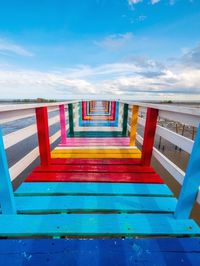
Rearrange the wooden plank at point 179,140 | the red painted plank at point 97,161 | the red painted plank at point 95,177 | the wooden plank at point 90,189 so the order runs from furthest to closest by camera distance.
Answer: the red painted plank at point 97,161, the red painted plank at point 95,177, the wooden plank at point 90,189, the wooden plank at point 179,140

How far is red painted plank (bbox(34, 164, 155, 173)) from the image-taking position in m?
2.15

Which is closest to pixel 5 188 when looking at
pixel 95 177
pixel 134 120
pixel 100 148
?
pixel 95 177

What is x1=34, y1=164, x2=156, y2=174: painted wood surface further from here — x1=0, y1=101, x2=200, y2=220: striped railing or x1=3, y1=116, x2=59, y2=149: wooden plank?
x1=3, y1=116, x2=59, y2=149: wooden plank

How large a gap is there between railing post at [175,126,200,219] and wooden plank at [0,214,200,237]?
105 mm

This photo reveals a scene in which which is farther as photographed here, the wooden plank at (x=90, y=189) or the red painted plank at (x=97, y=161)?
the red painted plank at (x=97, y=161)

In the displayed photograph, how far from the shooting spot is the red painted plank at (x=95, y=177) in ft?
6.17

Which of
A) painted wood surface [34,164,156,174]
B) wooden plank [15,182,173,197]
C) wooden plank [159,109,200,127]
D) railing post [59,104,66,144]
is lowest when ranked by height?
painted wood surface [34,164,156,174]

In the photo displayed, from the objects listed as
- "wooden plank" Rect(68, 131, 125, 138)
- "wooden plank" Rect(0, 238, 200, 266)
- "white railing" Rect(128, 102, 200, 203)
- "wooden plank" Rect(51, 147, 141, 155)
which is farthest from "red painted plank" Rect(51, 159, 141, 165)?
"wooden plank" Rect(68, 131, 125, 138)

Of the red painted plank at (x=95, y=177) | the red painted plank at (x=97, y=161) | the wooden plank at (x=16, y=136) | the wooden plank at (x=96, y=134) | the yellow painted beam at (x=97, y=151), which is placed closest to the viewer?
the wooden plank at (x=16, y=136)

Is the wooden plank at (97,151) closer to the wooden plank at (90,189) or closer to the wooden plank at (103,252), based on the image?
the wooden plank at (90,189)

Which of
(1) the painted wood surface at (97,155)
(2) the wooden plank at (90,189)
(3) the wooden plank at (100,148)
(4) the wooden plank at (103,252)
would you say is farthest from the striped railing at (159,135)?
(3) the wooden plank at (100,148)

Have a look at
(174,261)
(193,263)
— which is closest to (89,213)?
(174,261)

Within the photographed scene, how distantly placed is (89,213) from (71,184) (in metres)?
0.50

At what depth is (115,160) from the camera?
255 cm
